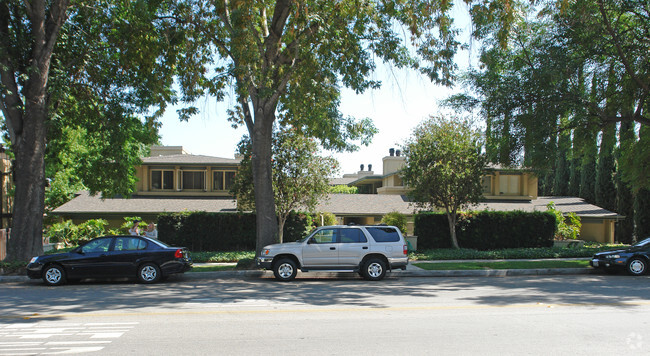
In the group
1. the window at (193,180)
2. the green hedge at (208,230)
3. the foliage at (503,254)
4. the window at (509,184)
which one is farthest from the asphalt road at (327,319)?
the window at (509,184)

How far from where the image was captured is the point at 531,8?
687 inches

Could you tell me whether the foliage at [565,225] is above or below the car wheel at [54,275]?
above

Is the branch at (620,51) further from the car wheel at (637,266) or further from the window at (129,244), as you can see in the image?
the window at (129,244)

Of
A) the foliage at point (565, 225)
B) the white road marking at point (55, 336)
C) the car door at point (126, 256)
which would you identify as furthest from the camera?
the foliage at point (565, 225)

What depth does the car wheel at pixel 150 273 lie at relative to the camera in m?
13.8

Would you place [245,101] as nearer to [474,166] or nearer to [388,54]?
[388,54]

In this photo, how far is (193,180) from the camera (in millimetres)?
34375

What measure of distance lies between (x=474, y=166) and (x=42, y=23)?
57.9 feet

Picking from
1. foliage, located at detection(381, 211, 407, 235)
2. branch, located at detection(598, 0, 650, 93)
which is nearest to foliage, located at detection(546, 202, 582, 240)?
foliage, located at detection(381, 211, 407, 235)

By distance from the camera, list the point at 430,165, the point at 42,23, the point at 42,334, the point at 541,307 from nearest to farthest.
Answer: the point at 42,334 → the point at 541,307 → the point at 42,23 → the point at 430,165

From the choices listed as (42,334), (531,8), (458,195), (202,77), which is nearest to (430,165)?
(458,195)

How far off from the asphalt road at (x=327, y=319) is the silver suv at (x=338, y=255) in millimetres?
846

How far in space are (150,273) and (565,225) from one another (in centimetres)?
2285

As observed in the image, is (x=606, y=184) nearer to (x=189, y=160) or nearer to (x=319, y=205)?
(x=319, y=205)
